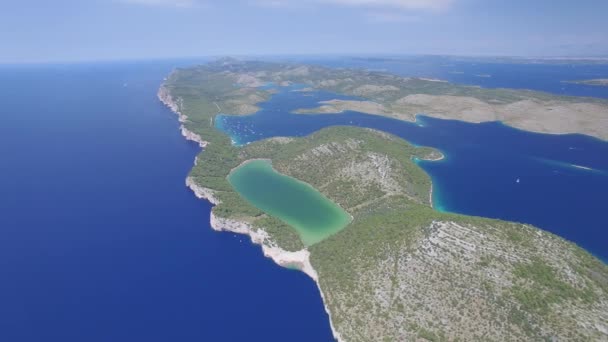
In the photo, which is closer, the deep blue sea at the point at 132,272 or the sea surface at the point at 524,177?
the deep blue sea at the point at 132,272

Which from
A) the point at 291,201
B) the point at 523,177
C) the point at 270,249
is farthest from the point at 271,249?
the point at 523,177

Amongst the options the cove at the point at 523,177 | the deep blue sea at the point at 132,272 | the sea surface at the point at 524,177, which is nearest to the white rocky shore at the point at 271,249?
the deep blue sea at the point at 132,272

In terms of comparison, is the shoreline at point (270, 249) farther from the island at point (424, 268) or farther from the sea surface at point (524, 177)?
the sea surface at point (524, 177)

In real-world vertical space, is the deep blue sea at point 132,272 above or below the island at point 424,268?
below

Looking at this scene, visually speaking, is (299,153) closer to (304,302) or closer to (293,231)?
(293,231)

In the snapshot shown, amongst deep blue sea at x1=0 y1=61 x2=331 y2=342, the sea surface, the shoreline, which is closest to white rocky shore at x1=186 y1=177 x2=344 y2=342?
Result: the shoreline

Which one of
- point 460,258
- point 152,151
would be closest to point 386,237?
point 460,258
